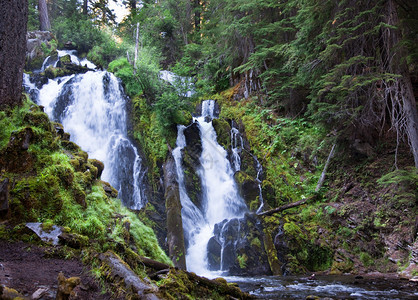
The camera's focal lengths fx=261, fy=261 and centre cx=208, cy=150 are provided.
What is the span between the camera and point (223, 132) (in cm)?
1396

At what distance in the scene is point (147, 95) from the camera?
13.4 metres

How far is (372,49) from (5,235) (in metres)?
10.1

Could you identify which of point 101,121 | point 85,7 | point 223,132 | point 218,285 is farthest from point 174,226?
point 85,7

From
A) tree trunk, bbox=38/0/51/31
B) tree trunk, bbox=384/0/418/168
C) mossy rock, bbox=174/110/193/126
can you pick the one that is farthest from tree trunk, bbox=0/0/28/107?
tree trunk, bbox=38/0/51/31

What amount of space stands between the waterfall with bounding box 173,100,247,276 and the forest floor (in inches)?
A: 253

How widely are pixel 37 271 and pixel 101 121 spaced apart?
1100 centimetres

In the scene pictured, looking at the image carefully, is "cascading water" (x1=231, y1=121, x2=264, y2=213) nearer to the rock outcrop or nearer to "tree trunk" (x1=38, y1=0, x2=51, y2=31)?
the rock outcrop

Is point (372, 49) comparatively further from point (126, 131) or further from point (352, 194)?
point (126, 131)

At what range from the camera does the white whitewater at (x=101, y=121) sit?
35.5 feet

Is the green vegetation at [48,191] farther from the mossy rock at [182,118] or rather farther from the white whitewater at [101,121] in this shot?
the mossy rock at [182,118]

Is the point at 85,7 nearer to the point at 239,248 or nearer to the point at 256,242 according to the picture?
the point at 239,248

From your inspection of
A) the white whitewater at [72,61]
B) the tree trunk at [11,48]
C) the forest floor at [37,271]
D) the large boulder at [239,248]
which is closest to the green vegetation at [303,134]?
the large boulder at [239,248]

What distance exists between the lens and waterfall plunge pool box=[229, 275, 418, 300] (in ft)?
16.7

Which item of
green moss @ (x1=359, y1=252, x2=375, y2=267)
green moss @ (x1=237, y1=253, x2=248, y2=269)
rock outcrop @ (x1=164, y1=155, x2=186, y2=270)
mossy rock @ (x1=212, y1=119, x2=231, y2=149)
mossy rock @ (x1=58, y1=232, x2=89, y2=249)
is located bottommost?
green moss @ (x1=237, y1=253, x2=248, y2=269)
